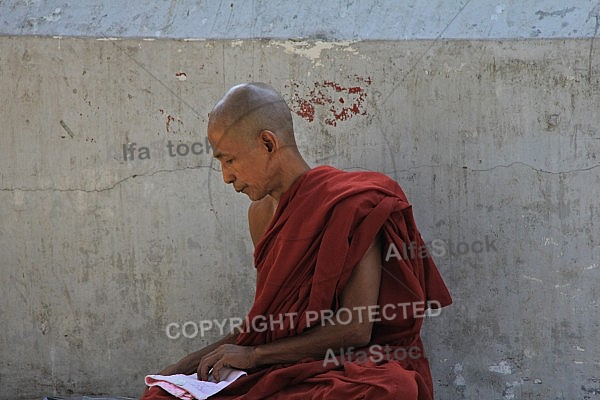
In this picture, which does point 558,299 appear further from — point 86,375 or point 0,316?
point 0,316

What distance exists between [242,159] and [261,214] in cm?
35

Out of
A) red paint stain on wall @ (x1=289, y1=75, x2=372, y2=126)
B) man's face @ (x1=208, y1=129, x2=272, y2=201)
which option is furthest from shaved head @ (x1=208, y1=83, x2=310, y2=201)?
red paint stain on wall @ (x1=289, y1=75, x2=372, y2=126)

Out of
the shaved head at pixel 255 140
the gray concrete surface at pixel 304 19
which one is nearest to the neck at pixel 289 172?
the shaved head at pixel 255 140

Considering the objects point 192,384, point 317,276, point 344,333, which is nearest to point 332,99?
point 317,276

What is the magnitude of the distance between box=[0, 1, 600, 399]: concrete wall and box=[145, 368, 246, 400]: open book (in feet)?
3.28

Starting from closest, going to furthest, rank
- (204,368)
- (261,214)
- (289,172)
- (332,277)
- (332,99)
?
(332,277)
(204,368)
(289,172)
(261,214)
(332,99)

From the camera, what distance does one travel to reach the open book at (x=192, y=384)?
2.74 metres

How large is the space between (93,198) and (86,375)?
786 millimetres

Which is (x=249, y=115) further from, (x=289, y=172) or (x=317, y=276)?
(x=317, y=276)

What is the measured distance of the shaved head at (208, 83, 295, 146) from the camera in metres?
2.89

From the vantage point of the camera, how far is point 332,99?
12.3 feet

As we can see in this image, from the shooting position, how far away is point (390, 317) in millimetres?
2820

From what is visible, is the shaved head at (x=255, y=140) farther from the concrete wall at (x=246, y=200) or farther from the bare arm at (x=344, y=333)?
the concrete wall at (x=246, y=200)

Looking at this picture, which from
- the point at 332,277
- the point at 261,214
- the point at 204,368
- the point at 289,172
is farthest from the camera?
the point at 261,214
